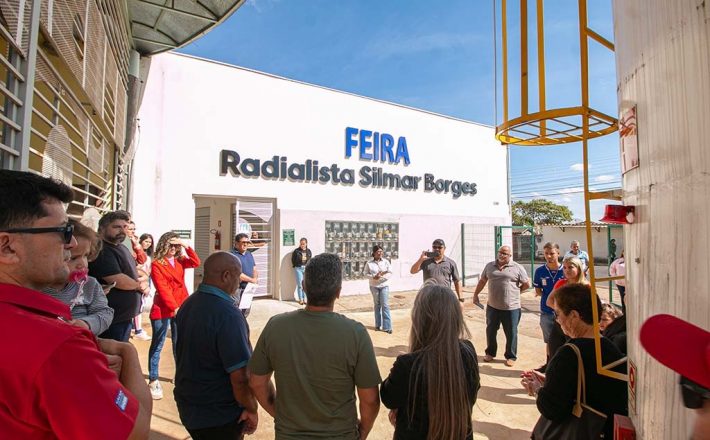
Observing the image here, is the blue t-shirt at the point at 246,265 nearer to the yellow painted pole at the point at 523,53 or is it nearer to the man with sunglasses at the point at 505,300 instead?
the man with sunglasses at the point at 505,300

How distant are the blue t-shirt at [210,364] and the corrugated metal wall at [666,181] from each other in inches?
79.2

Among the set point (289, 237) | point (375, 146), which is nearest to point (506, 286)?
point (289, 237)

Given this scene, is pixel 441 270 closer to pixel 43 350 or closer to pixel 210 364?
pixel 210 364

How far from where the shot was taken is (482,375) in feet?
17.0

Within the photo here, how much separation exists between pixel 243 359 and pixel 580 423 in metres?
1.89

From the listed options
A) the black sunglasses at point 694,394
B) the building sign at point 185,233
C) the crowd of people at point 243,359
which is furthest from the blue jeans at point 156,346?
the building sign at point 185,233

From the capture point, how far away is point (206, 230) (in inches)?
442

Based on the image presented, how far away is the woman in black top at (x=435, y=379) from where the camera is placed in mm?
1942

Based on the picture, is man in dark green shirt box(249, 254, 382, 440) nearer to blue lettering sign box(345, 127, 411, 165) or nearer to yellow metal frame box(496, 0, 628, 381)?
yellow metal frame box(496, 0, 628, 381)

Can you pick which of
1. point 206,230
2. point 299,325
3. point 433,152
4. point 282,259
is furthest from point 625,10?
point 433,152

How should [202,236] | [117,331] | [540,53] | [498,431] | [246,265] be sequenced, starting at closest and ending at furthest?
[540,53] → [117,331] → [498,431] → [246,265] → [202,236]

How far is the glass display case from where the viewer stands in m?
11.1

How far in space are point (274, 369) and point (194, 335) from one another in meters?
0.59

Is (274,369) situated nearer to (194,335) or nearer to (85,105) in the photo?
(194,335)
